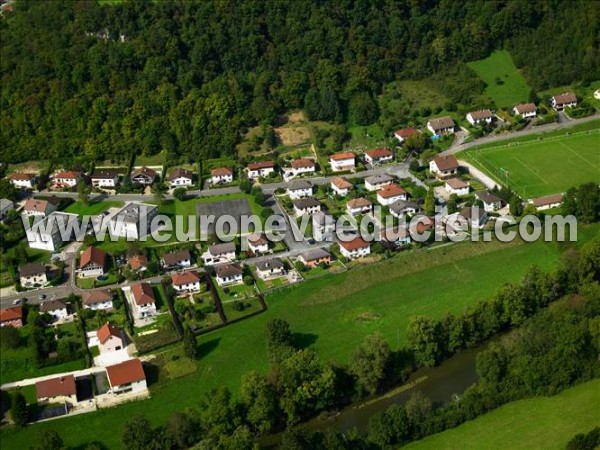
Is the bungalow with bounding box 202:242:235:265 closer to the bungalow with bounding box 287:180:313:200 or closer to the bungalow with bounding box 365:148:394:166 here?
the bungalow with bounding box 287:180:313:200

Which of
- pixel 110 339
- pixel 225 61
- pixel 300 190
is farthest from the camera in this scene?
pixel 225 61

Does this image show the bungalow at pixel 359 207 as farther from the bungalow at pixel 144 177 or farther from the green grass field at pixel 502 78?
the green grass field at pixel 502 78

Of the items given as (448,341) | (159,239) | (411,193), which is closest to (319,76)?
(411,193)

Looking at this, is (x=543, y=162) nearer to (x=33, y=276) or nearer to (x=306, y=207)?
(x=306, y=207)

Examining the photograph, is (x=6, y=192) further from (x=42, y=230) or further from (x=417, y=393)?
(x=417, y=393)

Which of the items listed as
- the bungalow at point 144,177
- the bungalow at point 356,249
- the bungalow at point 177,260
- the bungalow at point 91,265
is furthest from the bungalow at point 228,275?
the bungalow at point 144,177

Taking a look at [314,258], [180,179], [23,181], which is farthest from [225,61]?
[314,258]
